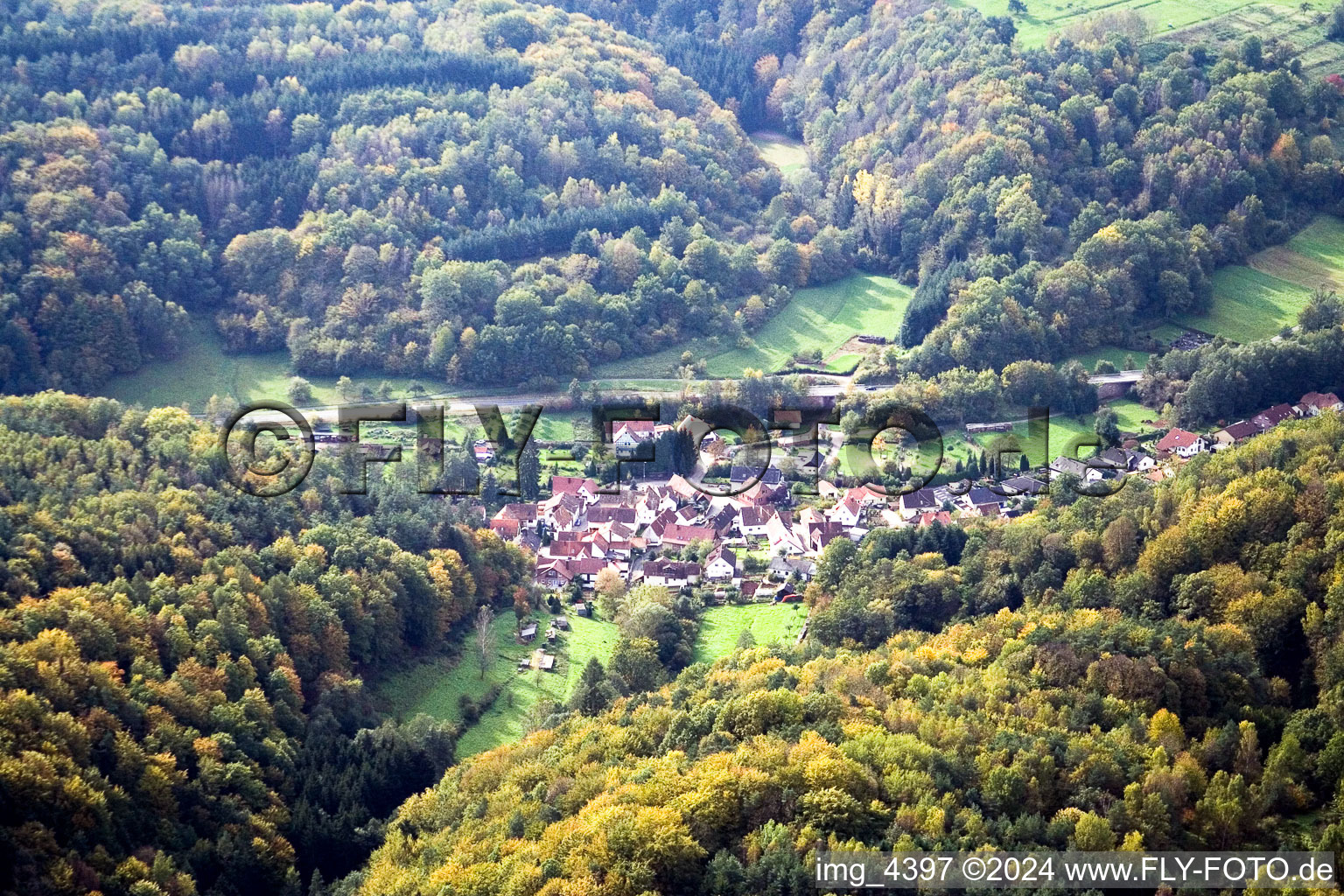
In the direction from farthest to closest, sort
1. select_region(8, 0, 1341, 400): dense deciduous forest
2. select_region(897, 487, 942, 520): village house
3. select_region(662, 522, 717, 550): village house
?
select_region(8, 0, 1341, 400): dense deciduous forest, select_region(897, 487, 942, 520): village house, select_region(662, 522, 717, 550): village house

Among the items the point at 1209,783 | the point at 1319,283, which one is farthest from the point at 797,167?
the point at 1209,783

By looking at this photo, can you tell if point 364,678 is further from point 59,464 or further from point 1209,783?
point 1209,783

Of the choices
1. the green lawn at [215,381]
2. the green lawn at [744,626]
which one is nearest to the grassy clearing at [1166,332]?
the green lawn at [744,626]

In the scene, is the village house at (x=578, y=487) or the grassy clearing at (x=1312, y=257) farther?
the grassy clearing at (x=1312, y=257)

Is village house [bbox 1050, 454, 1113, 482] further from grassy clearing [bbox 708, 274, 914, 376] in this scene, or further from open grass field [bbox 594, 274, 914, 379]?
grassy clearing [bbox 708, 274, 914, 376]

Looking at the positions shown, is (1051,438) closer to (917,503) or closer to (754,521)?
(917,503)

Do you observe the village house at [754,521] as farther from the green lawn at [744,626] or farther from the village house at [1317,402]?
the village house at [1317,402]

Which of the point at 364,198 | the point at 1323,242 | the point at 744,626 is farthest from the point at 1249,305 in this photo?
the point at 364,198

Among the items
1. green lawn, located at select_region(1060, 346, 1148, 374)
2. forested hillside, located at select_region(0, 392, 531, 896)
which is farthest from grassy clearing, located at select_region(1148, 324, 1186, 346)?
forested hillside, located at select_region(0, 392, 531, 896)
